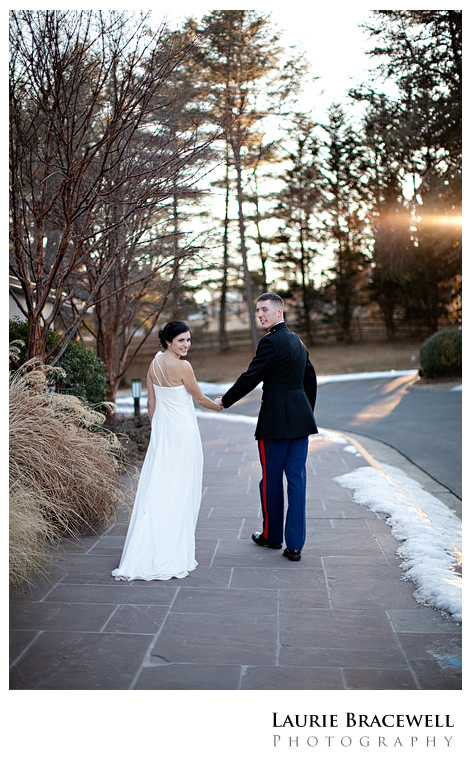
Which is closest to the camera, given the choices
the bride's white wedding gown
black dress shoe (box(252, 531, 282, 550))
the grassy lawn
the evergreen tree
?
the bride's white wedding gown

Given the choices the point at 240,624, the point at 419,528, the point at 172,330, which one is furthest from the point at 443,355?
the point at 240,624

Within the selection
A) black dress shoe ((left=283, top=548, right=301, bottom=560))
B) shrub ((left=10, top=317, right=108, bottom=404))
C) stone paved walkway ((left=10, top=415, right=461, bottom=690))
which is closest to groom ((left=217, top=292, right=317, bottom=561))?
black dress shoe ((left=283, top=548, right=301, bottom=560))

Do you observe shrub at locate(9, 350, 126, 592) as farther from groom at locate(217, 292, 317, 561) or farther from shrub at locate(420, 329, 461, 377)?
shrub at locate(420, 329, 461, 377)

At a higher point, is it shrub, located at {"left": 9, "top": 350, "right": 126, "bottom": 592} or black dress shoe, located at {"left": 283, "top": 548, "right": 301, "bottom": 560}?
shrub, located at {"left": 9, "top": 350, "right": 126, "bottom": 592}

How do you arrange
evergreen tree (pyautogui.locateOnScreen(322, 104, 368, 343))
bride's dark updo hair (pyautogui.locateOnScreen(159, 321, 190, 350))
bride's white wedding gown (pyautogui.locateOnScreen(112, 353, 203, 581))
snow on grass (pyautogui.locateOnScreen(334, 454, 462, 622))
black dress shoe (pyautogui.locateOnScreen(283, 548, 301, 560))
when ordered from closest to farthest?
snow on grass (pyautogui.locateOnScreen(334, 454, 462, 622)) → bride's white wedding gown (pyautogui.locateOnScreen(112, 353, 203, 581)) → bride's dark updo hair (pyautogui.locateOnScreen(159, 321, 190, 350)) → black dress shoe (pyautogui.locateOnScreen(283, 548, 301, 560)) → evergreen tree (pyautogui.locateOnScreen(322, 104, 368, 343))

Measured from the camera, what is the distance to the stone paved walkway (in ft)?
10.3

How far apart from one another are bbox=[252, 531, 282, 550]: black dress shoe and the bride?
689mm

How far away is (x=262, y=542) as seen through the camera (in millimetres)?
5141

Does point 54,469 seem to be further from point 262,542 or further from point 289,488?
point 289,488

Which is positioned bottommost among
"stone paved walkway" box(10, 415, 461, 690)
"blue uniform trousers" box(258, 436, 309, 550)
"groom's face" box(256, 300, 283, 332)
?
"stone paved walkway" box(10, 415, 461, 690)

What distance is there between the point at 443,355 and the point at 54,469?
15.7 meters

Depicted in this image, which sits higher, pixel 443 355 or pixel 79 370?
pixel 79 370

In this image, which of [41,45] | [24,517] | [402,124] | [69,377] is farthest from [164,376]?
[402,124]

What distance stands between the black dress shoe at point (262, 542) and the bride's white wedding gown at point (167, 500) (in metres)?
0.69
